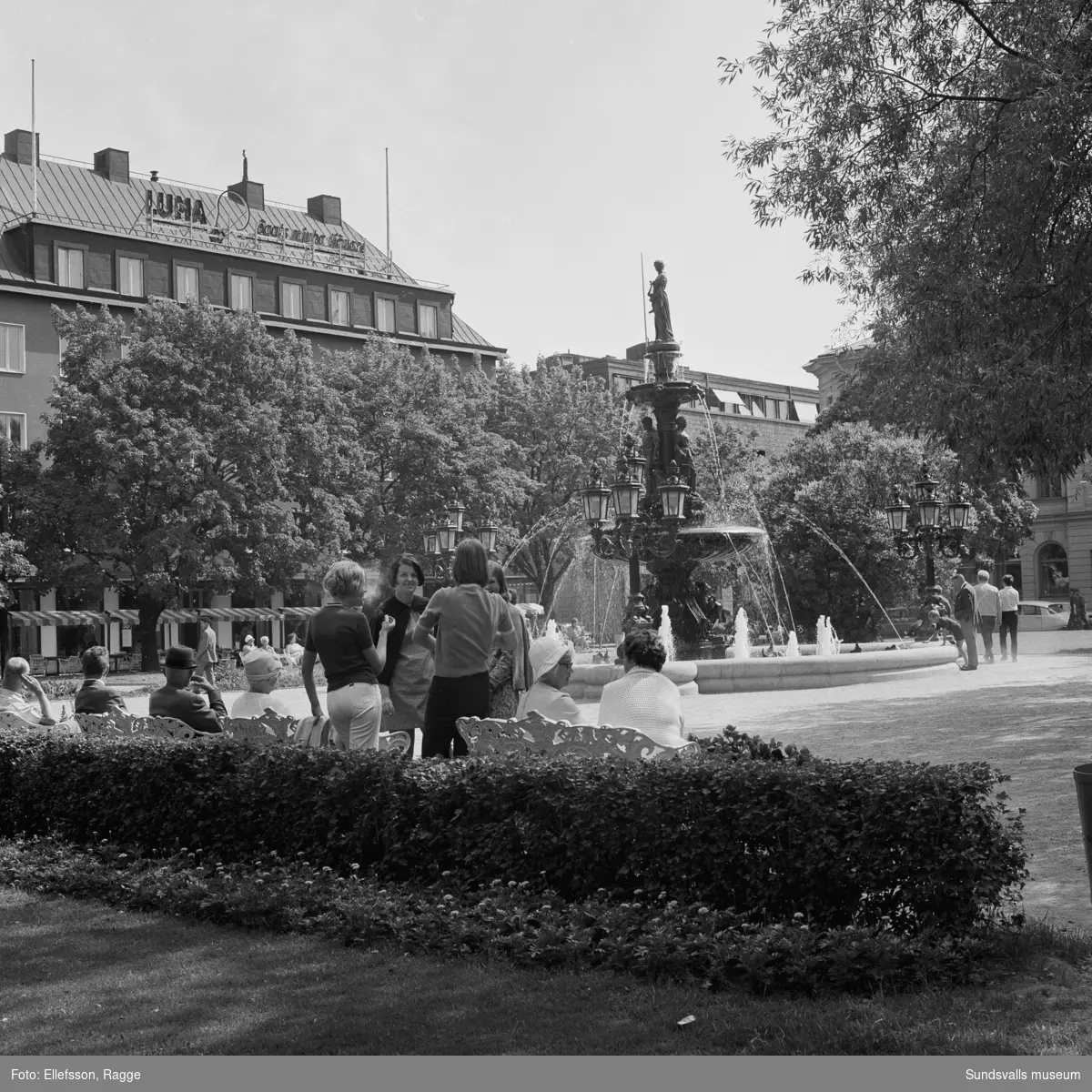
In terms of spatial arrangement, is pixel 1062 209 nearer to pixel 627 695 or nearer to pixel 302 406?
pixel 627 695

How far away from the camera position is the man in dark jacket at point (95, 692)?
427 inches

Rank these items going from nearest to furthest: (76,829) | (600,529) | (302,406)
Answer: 1. (76,829)
2. (600,529)
3. (302,406)

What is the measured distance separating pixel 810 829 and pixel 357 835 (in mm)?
2638

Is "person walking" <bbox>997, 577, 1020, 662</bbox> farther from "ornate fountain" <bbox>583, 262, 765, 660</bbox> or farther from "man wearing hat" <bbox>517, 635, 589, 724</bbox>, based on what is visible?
"man wearing hat" <bbox>517, 635, 589, 724</bbox>

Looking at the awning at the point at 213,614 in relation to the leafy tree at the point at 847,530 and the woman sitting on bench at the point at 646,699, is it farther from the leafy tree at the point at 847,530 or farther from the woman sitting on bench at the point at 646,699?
the woman sitting on bench at the point at 646,699

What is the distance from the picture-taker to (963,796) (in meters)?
5.40

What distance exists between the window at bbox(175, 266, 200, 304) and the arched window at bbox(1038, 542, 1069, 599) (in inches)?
1646

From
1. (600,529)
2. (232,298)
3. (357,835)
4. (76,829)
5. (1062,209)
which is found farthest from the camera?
(232,298)

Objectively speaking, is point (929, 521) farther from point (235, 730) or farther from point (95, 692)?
point (235, 730)

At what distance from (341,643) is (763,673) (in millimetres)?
12779

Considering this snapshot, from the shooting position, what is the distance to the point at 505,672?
8641mm

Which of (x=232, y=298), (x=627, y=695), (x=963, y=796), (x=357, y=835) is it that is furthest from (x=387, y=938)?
(x=232, y=298)

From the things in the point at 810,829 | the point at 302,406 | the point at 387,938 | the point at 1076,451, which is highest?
the point at 302,406
